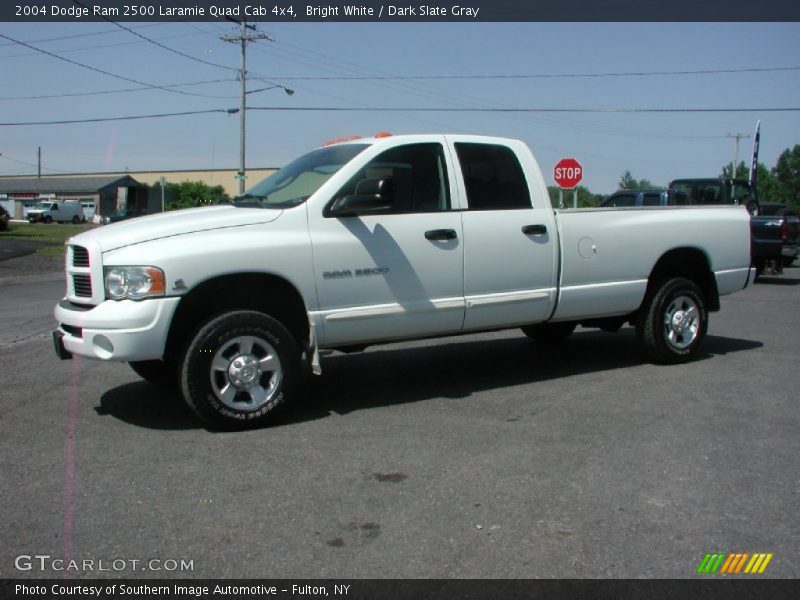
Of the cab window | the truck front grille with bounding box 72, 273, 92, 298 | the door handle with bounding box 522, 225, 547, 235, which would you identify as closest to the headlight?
the truck front grille with bounding box 72, 273, 92, 298

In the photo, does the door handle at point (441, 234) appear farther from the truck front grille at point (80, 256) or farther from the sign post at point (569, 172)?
the sign post at point (569, 172)

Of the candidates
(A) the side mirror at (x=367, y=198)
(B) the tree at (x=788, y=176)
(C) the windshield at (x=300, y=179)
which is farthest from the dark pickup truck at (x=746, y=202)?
(B) the tree at (x=788, y=176)

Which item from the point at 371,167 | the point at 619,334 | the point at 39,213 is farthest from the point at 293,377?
the point at 39,213

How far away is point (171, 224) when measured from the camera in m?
5.17

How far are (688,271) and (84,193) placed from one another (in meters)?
83.5

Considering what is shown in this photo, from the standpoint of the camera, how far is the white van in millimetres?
65625

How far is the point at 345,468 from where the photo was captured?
14.9 ft

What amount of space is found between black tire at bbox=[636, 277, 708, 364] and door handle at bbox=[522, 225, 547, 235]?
5.16 feet

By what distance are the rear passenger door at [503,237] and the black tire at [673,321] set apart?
129cm

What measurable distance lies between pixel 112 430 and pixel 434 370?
9.89 feet
